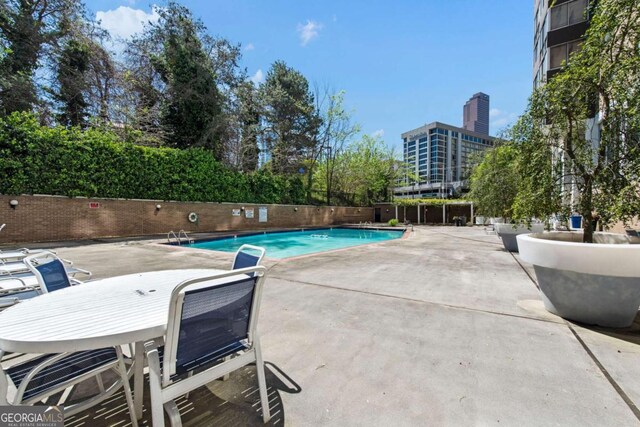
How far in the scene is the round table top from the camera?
42.6 inches

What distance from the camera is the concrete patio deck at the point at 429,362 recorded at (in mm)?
1526

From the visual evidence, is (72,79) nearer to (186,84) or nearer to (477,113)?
(186,84)

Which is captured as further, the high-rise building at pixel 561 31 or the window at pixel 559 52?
the window at pixel 559 52

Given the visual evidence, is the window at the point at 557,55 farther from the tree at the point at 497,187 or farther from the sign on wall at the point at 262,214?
the sign on wall at the point at 262,214

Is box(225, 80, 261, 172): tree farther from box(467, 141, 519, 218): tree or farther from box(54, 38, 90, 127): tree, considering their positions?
box(467, 141, 519, 218): tree

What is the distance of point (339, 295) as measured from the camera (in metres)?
3.53

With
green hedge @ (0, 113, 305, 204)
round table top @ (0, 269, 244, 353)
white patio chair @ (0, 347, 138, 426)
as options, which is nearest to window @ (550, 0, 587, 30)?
green hedge @ (0, 113, 305, 204)

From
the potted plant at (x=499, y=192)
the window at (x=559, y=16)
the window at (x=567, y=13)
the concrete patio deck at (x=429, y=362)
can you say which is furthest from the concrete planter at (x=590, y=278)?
the window at (x=559, y=16)

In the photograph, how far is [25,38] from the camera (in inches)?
443

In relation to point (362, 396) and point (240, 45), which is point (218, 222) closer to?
point (240, 45)

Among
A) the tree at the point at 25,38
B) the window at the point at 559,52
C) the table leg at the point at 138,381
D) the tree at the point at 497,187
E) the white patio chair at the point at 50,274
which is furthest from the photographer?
the window at the point at 559,52

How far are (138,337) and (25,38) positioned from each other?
16646 millimetres

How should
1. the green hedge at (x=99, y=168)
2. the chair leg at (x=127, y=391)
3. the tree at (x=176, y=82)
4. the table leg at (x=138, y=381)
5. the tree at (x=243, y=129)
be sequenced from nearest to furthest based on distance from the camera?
the chair leg at (x=127, y=391)
the table leg at (x=138, y=381)
the green hedge at (x=99, y=168)
the tree at (x=176, y=82)
the tree at (x=243, y=129)

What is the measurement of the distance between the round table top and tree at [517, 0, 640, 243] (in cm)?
359
